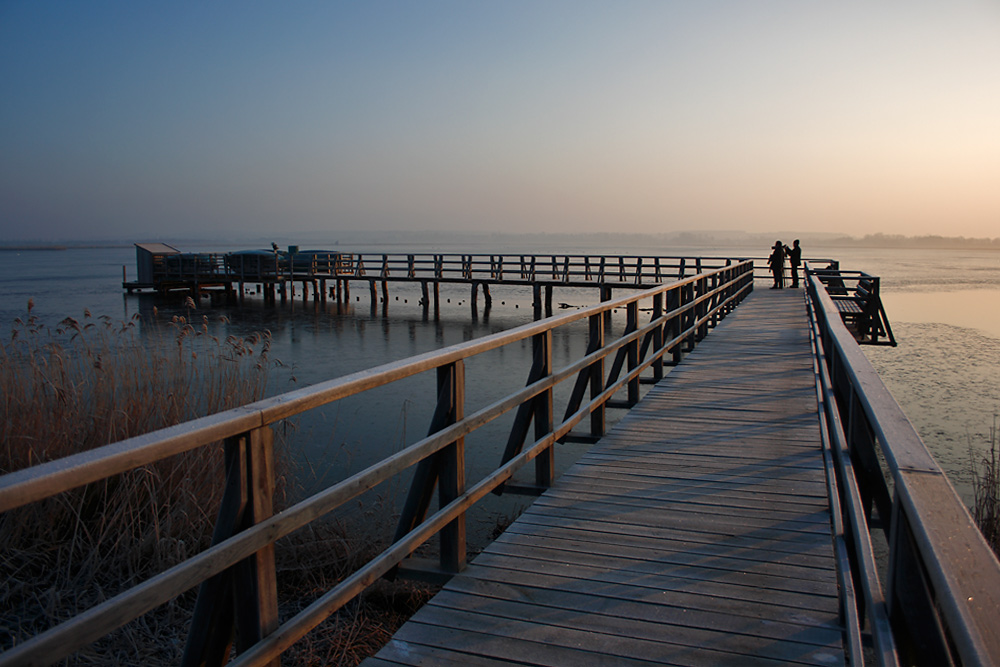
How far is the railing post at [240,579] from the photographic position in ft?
6.17

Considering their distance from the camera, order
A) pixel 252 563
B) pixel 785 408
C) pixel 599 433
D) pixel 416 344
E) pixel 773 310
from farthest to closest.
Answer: pixel 416 344, pixel 773 310, pixel 785 408, pixel 599 433, pixel 252 563

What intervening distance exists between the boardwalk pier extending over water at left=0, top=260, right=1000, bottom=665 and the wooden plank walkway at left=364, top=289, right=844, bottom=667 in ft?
0.04

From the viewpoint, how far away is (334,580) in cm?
544

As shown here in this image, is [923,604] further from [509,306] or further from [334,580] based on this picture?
[509,306]

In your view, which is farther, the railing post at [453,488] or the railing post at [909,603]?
the railing post at [453,488]

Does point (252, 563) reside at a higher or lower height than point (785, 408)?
higher

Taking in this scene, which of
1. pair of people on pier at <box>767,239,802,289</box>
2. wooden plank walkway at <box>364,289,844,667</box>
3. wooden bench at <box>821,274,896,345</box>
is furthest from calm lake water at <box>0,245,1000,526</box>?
pair of people on pier at <box>767,239,802,289</box>

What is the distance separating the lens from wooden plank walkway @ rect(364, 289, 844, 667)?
101 inches

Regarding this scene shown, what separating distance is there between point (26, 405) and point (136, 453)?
499 cm

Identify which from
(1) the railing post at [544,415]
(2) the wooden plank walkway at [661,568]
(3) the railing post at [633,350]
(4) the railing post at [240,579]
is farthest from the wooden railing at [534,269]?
(4) the railing post at [240,579]

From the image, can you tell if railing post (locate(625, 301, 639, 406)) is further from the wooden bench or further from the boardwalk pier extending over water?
the wooden bench

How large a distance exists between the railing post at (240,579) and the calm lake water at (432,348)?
4.50 m

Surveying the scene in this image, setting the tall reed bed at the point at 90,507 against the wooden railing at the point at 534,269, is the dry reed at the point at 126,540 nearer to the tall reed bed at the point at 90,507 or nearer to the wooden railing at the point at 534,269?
the tall reed bed at the point at 90,507

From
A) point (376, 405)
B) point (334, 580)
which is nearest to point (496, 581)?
point (334, 580)
